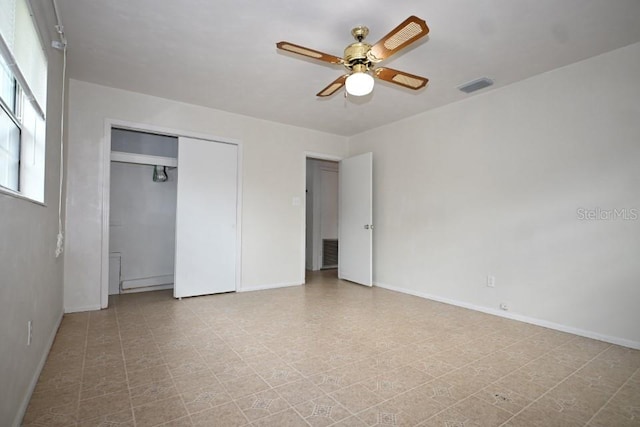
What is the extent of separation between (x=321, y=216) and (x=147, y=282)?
3422mm

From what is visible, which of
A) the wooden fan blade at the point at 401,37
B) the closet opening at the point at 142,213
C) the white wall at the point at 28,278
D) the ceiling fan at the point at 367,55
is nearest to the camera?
the white wall at the point at 28,278

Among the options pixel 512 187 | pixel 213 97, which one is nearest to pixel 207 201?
pixel 213 97

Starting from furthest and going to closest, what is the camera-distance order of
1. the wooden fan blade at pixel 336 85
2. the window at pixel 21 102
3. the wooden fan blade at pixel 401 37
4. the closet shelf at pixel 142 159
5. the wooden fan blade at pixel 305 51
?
the closet shelf at pixel 142 159, the wooden fan blade at pixel 336 85, the wooden fan blade at pixel 305 51, the wooden fan blade at pixel 401 37, the window at pixel 21 102

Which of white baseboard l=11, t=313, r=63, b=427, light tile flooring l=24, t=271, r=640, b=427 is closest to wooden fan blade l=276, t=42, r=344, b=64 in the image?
light tile flooring l=24, t=271, r=640, b=427

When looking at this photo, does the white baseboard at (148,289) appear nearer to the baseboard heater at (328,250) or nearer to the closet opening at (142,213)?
the closet opening at (142,213)

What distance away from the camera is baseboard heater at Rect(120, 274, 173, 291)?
4.55m

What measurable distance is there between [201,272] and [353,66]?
10.6ft

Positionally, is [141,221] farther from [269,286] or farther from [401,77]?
[401,77]

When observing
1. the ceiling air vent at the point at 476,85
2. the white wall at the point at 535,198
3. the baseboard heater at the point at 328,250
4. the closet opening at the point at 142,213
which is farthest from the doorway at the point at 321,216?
the ceiling air vent at the point at 476,85

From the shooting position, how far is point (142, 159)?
435 cm

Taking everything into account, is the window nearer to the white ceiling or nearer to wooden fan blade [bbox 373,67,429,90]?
the white ceiling

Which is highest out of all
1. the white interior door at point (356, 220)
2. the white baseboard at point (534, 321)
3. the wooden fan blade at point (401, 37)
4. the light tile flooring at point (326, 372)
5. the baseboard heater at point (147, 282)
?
the wooden fan blade at point (401, 37)

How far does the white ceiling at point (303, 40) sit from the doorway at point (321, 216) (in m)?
3.00

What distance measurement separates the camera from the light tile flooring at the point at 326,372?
1.75 meters
